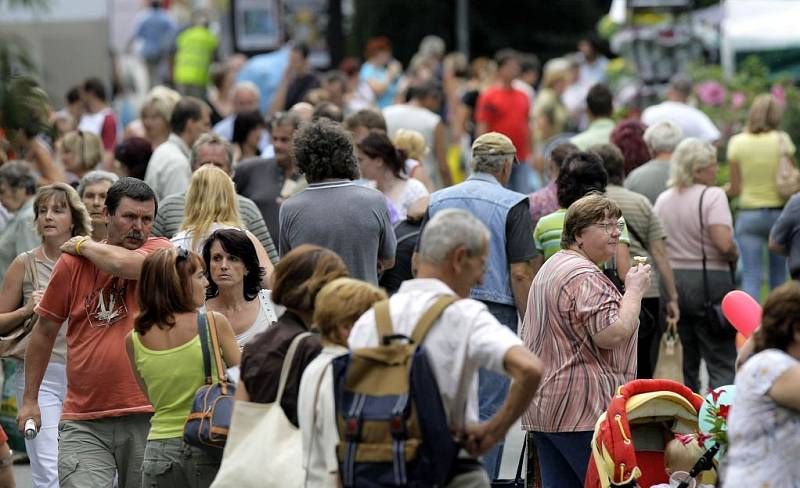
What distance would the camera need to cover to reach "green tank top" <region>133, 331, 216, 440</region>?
6418 mm

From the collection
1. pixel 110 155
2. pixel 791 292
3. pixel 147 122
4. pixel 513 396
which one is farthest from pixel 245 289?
pixel 110 155

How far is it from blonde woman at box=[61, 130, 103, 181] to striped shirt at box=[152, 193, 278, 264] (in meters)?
2.49

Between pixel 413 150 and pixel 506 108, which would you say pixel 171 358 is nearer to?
pixel 413 150

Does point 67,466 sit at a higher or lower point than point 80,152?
lower

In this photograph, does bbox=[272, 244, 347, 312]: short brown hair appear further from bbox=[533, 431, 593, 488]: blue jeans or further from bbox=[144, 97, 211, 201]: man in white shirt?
bbox=[144, 97, 211, 201]: man in white shirt

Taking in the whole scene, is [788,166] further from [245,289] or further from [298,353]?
[298,353]

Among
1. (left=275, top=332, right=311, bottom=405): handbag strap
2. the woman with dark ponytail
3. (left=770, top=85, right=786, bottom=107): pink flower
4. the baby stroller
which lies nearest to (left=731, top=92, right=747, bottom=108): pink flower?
(left=770, top=85, right=786, bottom=107): pink flower

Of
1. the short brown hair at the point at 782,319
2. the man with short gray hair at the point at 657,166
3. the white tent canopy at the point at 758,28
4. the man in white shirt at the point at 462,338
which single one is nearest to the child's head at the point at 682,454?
the short brown hair at the point at 782,319

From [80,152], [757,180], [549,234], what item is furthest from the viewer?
[757,180]

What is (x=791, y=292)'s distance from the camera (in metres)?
5.36

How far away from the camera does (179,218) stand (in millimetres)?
9031

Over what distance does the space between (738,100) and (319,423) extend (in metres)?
11.6

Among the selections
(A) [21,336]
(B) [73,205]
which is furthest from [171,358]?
(A) [21,336]

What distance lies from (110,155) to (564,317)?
939 cm
